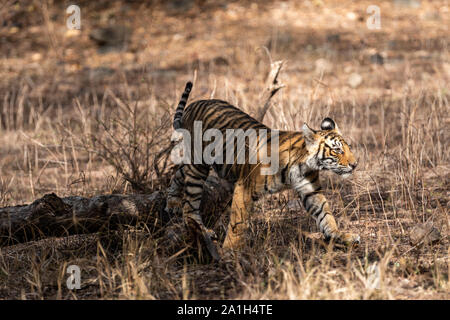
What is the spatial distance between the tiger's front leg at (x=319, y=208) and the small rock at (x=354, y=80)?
5454mm

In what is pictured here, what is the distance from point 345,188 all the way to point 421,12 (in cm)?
868

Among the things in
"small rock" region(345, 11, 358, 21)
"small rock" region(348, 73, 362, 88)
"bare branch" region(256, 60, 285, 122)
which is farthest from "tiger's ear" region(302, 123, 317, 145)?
"small rock" region(345, 11, 358, 21)

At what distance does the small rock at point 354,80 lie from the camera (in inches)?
353

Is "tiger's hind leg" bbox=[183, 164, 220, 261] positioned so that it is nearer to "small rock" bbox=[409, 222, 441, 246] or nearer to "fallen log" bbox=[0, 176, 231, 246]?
"fallen log" bbox=[0, 176, 231, 246]

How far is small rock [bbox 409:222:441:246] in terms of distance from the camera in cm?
367

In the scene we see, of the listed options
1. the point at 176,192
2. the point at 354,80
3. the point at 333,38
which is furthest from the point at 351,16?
the point at 176,192

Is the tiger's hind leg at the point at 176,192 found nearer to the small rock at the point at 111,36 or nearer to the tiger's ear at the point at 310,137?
the tiger's ear at the point at 310,137

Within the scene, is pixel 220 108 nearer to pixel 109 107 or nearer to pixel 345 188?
pixel 345 188

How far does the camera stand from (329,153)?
359 cm

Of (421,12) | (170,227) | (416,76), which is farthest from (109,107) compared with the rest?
(421,12)

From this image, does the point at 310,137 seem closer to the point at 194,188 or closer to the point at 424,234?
the point at 424,234

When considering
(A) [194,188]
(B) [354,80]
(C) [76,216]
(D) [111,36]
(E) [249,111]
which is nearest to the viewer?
(C) [76,216]

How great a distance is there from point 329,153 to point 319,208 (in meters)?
0.37

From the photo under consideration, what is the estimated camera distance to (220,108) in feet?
14.1
